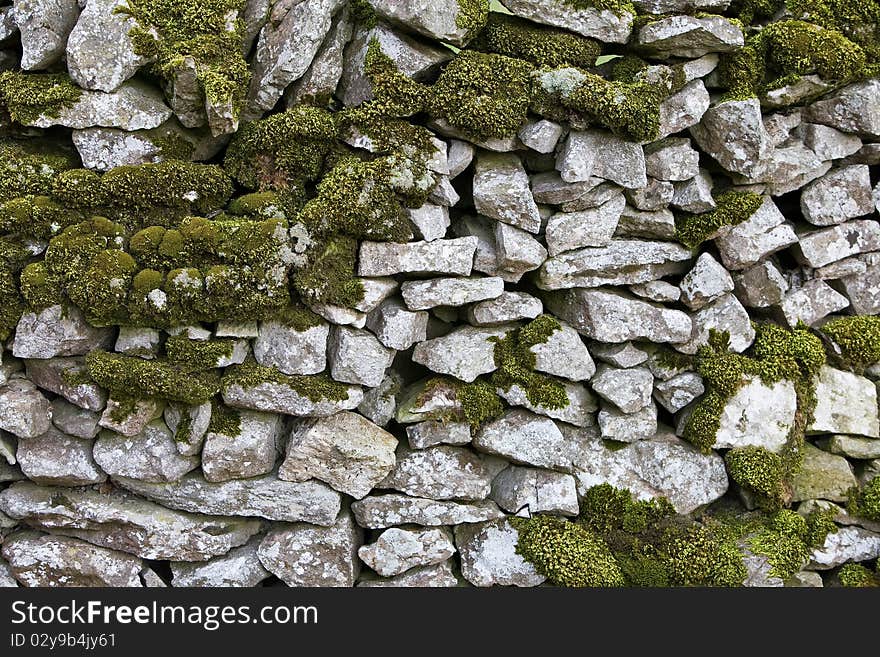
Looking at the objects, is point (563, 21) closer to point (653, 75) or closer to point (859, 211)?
point (653, 75)

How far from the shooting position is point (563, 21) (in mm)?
5574

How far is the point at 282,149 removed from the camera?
5480mm

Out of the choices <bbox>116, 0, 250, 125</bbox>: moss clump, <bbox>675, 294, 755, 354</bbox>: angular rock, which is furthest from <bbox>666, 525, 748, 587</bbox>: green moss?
<bbox>116, 0, 250, 125</bbox>: moss clump

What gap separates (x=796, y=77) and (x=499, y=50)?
2466 mm

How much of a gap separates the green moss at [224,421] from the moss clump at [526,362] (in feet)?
6.70

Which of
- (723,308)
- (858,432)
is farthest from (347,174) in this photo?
(858,432)

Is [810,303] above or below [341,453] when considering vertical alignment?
above

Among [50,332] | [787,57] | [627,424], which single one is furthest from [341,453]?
[787,57]

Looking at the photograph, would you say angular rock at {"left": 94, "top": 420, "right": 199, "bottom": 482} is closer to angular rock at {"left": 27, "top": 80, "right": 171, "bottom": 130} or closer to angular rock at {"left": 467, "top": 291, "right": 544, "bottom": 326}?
angular rock at {"left": 27, "top": 80, "right": 171, "bottom": 130}

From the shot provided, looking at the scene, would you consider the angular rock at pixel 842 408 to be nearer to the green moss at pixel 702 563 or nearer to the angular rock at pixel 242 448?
the green moss at pixel 702 563

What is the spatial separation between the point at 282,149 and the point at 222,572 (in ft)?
10.8

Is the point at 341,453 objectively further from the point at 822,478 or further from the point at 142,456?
the point at 822,478

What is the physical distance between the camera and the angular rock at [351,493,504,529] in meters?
5.77

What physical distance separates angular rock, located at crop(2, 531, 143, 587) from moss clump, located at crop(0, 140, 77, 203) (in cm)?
261
